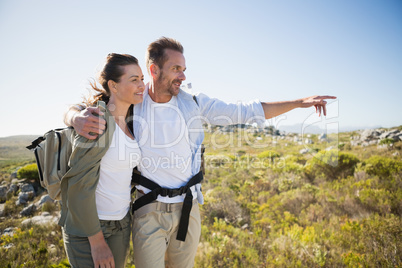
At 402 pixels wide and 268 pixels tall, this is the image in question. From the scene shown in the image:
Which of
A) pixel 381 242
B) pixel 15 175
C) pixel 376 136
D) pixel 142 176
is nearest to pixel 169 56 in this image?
pixel 142 176

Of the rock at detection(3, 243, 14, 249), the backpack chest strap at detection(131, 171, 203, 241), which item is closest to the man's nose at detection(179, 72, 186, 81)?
the backpack chest strap at detection(131, 171, 203, 241)

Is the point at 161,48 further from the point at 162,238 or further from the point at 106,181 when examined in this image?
the point at 162,238

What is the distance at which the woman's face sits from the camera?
2.06 m

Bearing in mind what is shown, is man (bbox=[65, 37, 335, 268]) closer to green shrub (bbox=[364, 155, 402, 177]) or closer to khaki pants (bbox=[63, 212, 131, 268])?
khaki pants (bbox=[63, 212, 131, 268])

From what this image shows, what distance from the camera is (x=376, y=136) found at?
59.4 feet

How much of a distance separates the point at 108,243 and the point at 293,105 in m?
2.25

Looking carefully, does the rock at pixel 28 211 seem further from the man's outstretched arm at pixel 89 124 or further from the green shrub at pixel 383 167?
the green shrub at pixel 383 167

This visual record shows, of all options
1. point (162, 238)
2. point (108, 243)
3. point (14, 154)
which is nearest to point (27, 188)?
point (108, 243)

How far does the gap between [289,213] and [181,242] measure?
3.98 meters

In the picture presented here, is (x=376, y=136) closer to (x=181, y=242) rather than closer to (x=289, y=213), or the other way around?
(x=289, y=213)

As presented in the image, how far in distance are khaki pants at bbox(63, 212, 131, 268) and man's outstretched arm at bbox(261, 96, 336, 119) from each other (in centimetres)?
183

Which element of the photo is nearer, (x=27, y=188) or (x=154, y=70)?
(x=154, y=70)

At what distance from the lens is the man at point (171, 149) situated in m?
2.12

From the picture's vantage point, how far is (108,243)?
188 centimetres
